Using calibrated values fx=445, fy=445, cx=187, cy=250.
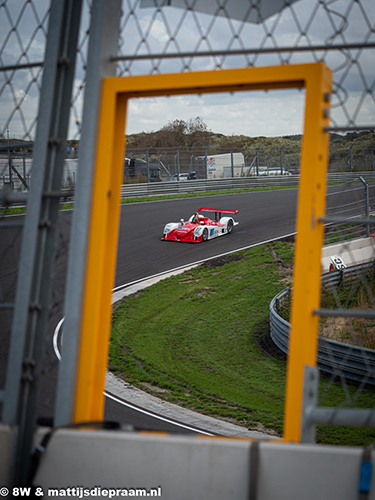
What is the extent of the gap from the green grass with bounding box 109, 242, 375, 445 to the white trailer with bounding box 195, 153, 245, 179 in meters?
14.4

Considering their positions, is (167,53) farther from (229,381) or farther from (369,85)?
(229,381)

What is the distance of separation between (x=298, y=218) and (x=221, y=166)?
27218mm

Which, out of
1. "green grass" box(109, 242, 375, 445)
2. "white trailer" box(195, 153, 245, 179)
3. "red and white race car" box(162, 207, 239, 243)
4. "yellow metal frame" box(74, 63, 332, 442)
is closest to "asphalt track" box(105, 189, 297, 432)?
"red and white race car" box(162, 207, 239, 243)

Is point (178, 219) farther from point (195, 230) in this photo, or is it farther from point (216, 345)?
point (216, 345)

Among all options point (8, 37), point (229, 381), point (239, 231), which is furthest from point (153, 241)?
point (8, 37)

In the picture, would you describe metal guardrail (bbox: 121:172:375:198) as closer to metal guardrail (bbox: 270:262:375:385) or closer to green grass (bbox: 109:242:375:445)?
green grass (bbox: 109:242:375:445)

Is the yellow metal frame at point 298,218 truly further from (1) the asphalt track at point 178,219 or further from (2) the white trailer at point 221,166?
(2) the white trailer at point 221,166

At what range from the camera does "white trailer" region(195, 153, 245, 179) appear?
27375 mm

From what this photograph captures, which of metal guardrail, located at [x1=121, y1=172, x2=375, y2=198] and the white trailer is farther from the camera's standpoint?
the white trailer

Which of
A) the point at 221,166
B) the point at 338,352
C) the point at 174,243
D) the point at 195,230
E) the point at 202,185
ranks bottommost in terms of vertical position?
the point at 338,352

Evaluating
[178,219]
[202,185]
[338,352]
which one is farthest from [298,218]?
[202,185]

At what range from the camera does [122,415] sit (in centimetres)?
662

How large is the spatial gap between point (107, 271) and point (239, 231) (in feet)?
48.9

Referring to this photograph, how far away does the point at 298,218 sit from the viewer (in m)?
1.87
